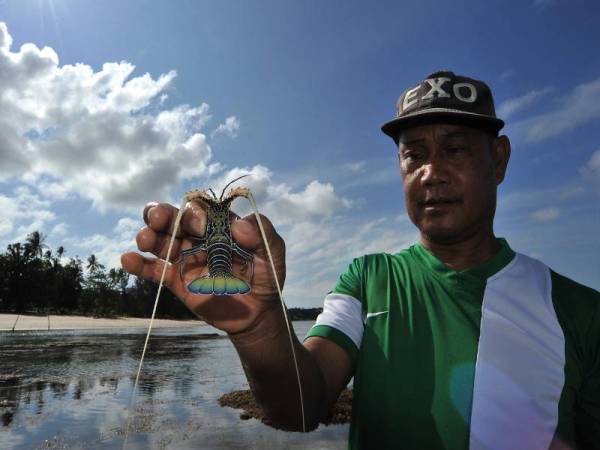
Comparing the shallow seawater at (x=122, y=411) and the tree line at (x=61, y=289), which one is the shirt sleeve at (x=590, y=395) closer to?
the shallow seawater at (x=122, y=411)

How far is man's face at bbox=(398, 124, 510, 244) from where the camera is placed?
2.57 meters

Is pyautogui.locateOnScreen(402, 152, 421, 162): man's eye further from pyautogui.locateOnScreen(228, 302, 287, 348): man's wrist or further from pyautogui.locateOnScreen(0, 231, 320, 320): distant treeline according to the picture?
pyautogui.locateOnScreen(0, 231, 320, 320): distant treeline

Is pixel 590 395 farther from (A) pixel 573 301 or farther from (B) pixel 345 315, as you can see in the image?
(B) pixel 345 315

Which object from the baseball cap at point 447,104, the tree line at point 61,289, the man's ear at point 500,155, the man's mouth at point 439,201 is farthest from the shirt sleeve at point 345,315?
the tree line at point 61,289

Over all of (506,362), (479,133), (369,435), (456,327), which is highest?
(479,133)

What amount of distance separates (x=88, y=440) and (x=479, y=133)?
1326cm

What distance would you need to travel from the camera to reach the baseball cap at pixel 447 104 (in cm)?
256

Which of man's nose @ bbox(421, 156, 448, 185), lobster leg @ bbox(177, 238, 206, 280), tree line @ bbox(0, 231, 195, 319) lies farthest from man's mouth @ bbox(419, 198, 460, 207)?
tree line @ bbox(0, 231, 195, 319)

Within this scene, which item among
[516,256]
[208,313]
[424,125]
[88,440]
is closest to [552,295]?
[516,256]

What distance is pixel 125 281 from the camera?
328 ft

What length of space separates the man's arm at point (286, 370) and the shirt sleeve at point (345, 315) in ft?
0.16

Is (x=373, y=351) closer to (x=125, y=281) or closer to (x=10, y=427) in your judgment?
(x=10, y=427)

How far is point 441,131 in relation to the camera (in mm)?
Answer: 2611

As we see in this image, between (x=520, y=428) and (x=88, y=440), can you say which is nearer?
(x=520, y=428)
